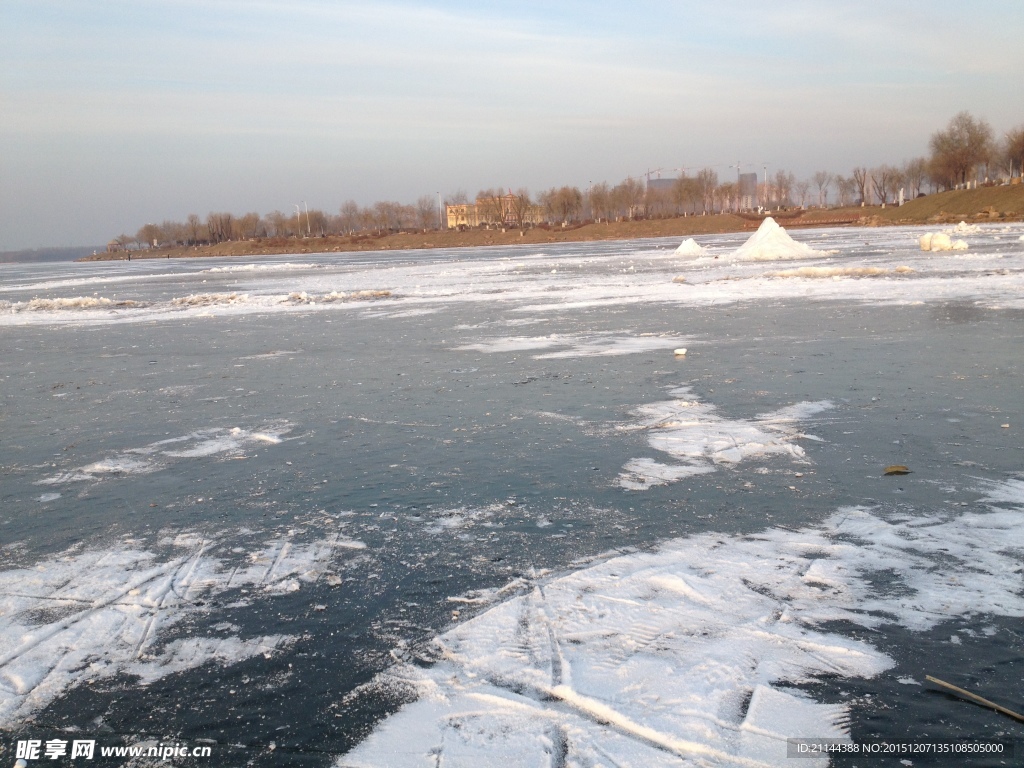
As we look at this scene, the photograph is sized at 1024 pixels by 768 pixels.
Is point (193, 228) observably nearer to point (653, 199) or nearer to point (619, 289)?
point (653, 199)

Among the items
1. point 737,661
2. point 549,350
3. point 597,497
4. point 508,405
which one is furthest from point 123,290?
point 737,661

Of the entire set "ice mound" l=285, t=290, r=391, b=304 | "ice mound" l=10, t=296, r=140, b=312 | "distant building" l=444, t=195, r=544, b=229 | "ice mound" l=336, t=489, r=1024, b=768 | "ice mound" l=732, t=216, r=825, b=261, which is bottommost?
"ice mound" l=336, t=489, r=1024, b=768

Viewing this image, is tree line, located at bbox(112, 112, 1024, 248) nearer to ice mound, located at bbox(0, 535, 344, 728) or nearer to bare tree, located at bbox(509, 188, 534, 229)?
bare tree, located at bbox(509, 188, 534, 229)

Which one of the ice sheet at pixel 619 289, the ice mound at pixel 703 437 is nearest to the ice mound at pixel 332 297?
the ice sheet at pixel 619 289

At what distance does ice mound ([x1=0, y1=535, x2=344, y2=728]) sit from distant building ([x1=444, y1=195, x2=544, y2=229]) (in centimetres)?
11225

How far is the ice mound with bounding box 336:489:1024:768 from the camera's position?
2.87 metres

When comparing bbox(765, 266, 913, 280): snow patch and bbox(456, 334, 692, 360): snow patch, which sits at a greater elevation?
bbox(765, 266, 913, 280): snow patch

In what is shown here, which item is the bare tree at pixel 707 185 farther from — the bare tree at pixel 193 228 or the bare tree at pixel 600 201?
the bare tree at pixel 193 228

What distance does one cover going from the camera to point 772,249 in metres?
30.0

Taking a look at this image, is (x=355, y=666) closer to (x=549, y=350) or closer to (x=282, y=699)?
(x=282, y=699)

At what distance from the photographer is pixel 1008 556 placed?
4.15 meters

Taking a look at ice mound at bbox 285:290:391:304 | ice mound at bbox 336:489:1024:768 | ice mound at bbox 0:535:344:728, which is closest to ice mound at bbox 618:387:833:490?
ice mound at bbox 336:489:1024:768

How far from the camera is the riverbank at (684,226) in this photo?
65.3 meters

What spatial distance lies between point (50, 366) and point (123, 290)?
2141 cm
